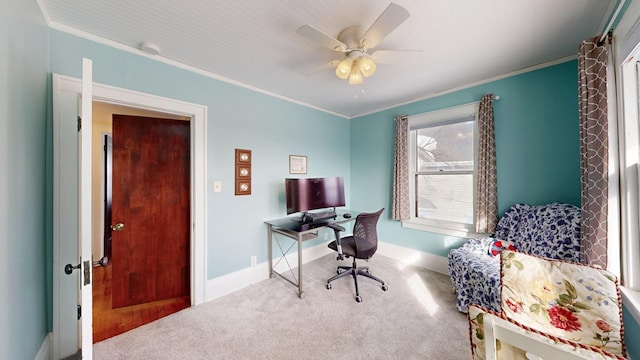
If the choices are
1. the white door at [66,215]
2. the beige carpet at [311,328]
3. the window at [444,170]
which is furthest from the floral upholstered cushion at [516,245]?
the white door at [66,215]

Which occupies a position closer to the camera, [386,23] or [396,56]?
[386,23]

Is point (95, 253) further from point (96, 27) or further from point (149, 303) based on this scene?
point (96, 27)

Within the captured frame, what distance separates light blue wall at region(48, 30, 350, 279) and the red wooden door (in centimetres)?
36

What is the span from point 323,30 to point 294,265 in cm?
287

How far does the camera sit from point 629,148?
133 cm

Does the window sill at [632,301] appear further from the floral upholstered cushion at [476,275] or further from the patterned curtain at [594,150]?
the floral upholstered cushion at [476,275]

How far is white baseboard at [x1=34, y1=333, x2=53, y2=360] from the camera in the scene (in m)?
1.43

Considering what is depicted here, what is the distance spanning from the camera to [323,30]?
5.67 feet

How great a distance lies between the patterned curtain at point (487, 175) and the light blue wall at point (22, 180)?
3720 millimetres

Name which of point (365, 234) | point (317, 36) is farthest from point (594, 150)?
point (317, 36)

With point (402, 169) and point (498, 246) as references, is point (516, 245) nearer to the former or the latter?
point (498, 246)

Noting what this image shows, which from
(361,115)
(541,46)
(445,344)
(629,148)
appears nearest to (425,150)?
(361,115)

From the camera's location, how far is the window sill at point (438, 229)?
279 cm

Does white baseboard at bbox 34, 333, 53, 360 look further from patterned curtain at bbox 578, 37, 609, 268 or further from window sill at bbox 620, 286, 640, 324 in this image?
patterned curtain at bbox 578, 37, 609, 268
